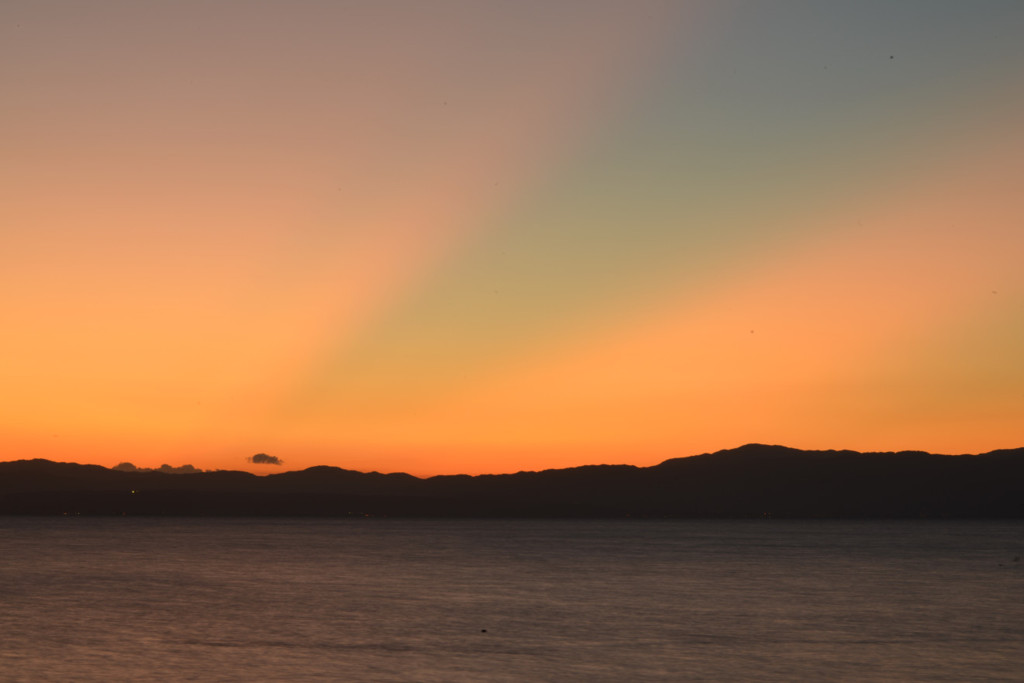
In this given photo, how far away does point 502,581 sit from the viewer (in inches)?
3548

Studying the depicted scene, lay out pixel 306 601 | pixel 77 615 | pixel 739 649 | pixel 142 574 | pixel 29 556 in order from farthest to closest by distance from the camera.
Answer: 1. pixel 29 556
2. pixel 142 574
3. pixel 306 601
4. pixel 77 615
5. pixel 739 649

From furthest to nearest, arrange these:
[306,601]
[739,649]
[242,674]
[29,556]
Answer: [29,556] < [306,601] < [739,649] < [242,674]

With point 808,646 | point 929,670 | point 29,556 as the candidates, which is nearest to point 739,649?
point 808,646

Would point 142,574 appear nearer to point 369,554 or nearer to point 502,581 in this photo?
point 502,581

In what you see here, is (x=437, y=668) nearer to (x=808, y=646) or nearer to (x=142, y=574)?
(x=808, y=646)

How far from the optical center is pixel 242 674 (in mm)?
38125

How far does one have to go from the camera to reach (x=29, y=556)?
13700 cm

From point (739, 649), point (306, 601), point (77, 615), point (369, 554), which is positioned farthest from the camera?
point (369, 554)

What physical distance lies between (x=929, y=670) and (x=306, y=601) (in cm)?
4276

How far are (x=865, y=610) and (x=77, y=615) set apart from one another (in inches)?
1912

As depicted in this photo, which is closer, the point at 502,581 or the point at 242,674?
the point at 242,674

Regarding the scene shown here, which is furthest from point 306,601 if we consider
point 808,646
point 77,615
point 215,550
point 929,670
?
point 215,550

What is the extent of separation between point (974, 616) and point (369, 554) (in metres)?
98.8

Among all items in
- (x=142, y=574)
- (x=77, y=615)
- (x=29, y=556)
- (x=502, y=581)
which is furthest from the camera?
(x=29, y=556)
